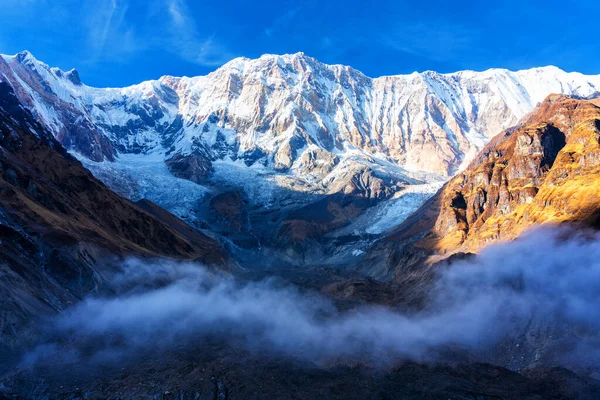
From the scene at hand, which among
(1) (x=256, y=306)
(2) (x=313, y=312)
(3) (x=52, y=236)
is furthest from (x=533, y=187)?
(3) (x=52, y=236)

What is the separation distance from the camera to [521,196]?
107 metres

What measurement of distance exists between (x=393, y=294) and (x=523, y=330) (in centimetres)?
4125

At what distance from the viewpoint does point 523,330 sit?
5466 centimetres

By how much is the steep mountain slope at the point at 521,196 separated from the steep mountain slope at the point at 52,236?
57.1 metres

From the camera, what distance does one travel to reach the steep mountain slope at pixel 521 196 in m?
84.9

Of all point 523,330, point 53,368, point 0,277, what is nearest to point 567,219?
point 523,330

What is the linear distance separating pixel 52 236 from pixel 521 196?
9695cm

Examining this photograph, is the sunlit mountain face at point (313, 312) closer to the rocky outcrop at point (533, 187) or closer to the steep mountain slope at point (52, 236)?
the steep mountain slope at point (52, 236)

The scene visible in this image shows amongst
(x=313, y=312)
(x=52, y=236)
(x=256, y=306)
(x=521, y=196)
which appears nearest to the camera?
(x=52, y=236)

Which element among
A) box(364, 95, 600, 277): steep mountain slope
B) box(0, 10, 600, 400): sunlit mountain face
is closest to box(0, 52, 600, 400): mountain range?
box(0, 10, 600, 400): sunlit mountain face

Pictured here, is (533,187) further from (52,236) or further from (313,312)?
(52,236)

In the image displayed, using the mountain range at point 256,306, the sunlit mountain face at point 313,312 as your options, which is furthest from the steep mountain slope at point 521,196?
the sunlit mountain face at point 313,312

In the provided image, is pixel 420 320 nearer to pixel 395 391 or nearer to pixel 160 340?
pixel 395 391

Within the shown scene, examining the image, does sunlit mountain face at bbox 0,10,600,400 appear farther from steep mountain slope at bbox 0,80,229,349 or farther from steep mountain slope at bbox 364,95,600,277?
steep mountain slope at bbox 364,95,600,277
